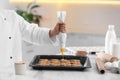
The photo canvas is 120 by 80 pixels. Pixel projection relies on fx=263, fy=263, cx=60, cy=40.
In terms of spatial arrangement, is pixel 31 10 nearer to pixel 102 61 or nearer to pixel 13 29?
pixel 13 29

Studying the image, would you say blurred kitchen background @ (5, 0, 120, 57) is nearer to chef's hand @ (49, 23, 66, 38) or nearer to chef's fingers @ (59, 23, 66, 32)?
chef's hand @ (49, 23, 66, 38)

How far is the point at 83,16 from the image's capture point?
4082 mm

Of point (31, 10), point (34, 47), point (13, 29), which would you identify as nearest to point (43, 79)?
point (13, 29)

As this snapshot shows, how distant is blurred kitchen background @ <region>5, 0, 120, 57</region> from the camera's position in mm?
4027

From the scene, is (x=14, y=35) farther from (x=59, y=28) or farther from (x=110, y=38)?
(x=110, y=38)

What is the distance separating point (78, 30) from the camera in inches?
163

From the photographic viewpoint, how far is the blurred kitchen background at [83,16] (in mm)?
4027

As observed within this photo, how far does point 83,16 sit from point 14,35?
6.72ft

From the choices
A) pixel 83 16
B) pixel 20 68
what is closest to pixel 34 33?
pixel 20 68

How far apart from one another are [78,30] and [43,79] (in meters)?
2.82

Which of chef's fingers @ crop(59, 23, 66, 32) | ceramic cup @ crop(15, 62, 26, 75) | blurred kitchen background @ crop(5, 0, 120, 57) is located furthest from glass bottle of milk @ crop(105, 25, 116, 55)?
blurred kitchen background @ crop(5, 0, 120, 57)

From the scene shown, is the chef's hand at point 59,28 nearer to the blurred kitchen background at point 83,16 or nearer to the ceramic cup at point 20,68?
the ceramic cup at point 20,68

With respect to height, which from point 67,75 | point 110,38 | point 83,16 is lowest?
point 67,75

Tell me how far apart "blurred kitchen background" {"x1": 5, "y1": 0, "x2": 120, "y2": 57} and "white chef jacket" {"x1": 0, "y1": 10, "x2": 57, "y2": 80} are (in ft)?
6.12
